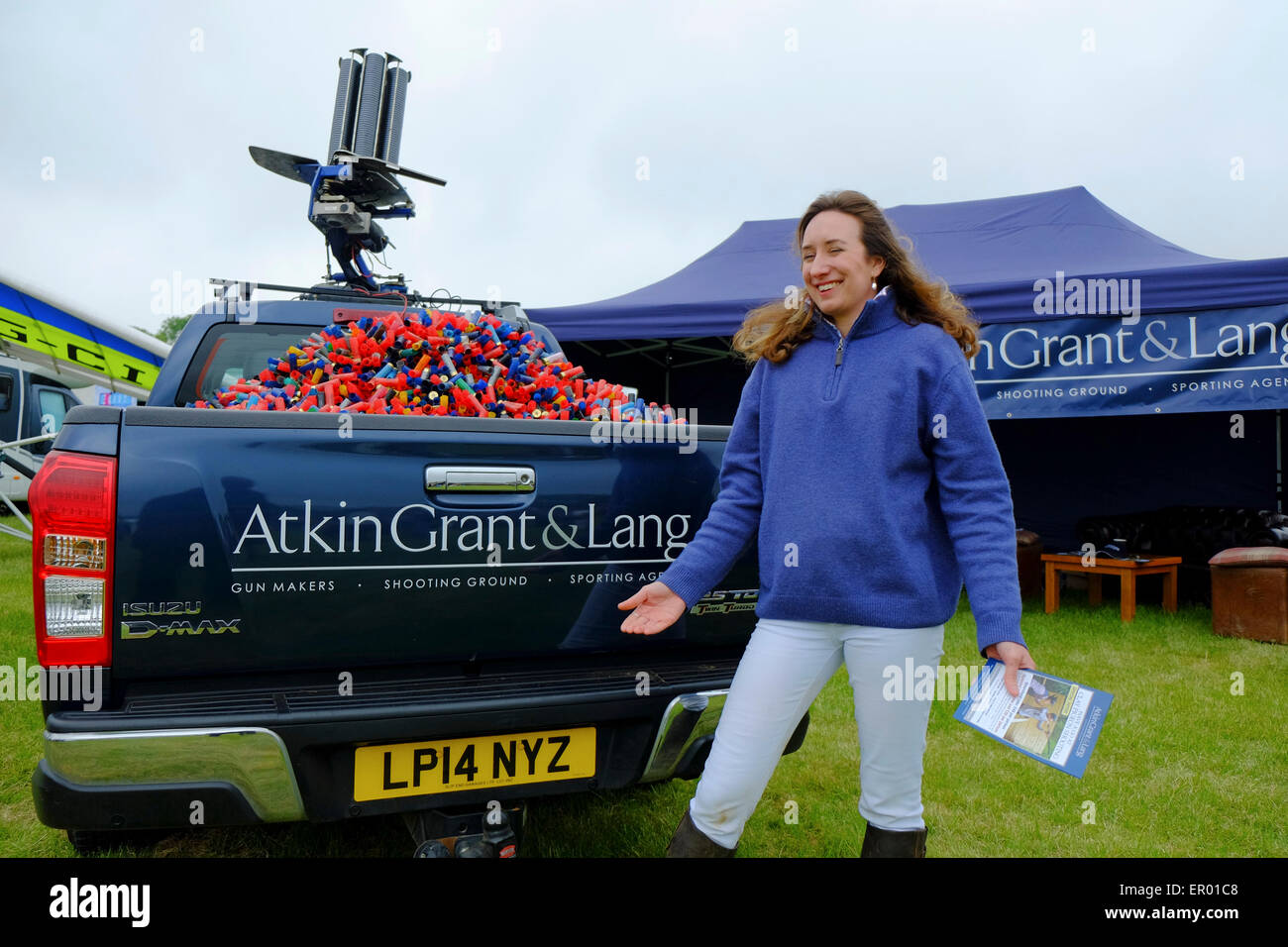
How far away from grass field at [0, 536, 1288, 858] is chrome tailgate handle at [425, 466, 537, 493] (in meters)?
1.32

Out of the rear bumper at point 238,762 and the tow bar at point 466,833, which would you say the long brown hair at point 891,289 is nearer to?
the rear bumper at point 238,762

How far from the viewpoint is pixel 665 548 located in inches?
87.8

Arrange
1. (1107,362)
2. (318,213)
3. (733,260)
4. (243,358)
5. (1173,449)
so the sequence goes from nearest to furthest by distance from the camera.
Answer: (243,358), (318,213), (1107,362), (1173,449), (733,260)

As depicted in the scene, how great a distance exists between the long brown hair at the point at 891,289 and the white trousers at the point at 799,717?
645mm

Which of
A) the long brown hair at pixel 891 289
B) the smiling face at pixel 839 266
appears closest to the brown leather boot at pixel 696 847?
the long brown hair at pixel 891 289

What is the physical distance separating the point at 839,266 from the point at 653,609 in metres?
0.86

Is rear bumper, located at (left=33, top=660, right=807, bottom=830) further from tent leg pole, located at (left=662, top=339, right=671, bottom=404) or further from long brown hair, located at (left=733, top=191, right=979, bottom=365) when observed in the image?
tent leg pole, located at (left=662, top=339, right=671, bottom=404)

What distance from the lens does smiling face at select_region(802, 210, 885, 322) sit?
6.29 ft

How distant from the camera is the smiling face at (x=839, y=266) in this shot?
1916 millimetres

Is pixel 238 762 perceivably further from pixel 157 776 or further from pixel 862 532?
pixel 862 532

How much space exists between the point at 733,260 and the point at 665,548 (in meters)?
7.96

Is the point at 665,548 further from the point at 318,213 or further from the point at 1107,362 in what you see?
the point at 1107,362

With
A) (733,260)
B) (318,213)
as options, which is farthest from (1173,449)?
(318,213)

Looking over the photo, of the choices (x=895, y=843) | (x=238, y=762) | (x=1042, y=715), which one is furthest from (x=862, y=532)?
(x=238, y=762)
